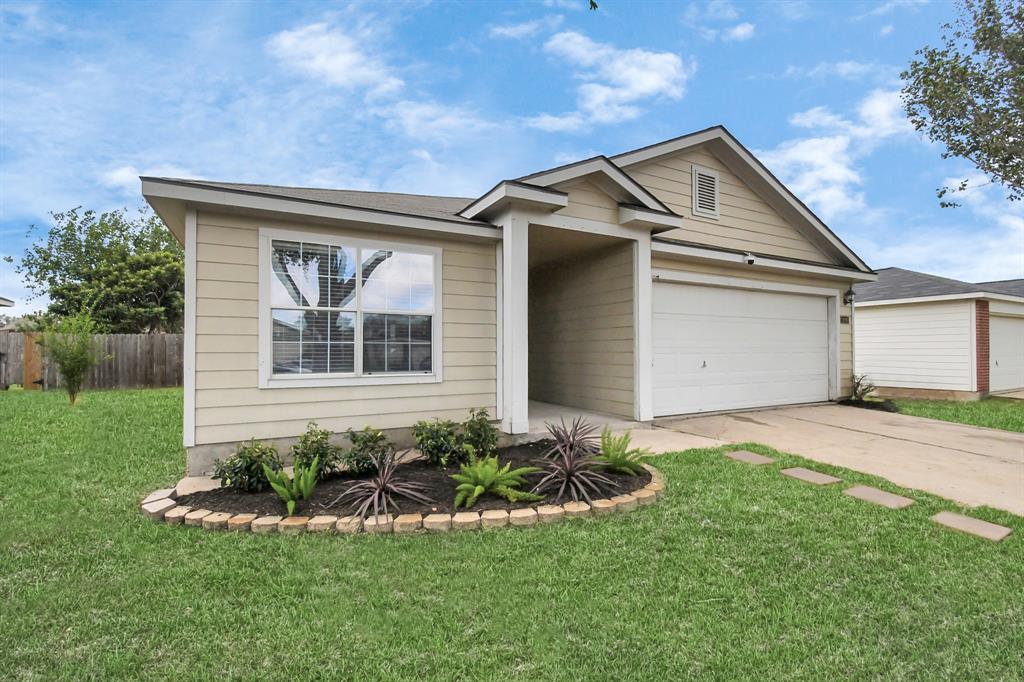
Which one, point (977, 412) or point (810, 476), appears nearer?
point (810, 476)

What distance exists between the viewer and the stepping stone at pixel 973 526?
3293mm

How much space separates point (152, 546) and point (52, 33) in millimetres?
8295

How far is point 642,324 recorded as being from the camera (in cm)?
700

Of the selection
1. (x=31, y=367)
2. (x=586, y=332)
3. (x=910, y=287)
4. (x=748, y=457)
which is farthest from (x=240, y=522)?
(x=910, y=287)

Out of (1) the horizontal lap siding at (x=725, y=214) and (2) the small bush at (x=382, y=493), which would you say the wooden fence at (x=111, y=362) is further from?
(1) the horizontal lap siding at (x=725, y=214)

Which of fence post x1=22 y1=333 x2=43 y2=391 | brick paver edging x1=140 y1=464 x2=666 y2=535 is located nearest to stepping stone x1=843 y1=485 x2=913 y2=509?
brick paver edging x1=140 y1=464 x2=666 y2=535

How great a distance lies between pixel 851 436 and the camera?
257 inches

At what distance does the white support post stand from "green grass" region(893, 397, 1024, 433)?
5.29 m

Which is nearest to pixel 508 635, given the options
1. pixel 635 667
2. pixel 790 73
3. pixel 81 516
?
pixel 635 667

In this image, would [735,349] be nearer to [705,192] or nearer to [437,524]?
[705,192]

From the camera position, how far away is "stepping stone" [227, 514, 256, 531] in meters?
3.48

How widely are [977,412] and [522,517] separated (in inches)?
394

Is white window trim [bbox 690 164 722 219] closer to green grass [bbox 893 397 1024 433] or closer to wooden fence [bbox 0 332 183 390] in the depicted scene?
green grass [bbox 893 397 1024 433]

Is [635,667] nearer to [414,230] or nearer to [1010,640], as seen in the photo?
[1010,640]
